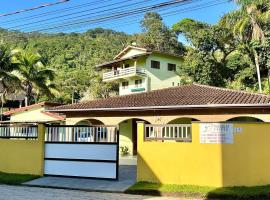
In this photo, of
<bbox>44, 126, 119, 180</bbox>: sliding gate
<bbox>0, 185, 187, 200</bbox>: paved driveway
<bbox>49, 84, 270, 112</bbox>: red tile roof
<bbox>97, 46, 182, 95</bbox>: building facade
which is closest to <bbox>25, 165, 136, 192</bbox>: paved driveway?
<bbox>44, 126, 119, 180</bbox>: sliding gate

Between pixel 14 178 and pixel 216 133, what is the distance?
703 cm

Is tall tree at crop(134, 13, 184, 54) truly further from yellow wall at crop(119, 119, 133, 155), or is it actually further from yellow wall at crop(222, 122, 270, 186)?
yellow wall at crop(222, 122, 270, 186)

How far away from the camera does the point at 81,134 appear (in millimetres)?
13406

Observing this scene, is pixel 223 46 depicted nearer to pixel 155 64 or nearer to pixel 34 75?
pixel 155 64

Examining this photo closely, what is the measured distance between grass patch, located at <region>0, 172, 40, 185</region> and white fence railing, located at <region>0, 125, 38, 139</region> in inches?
55.3

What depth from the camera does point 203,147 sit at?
11336mm

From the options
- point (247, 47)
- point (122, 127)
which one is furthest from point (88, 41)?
point (122, 127)

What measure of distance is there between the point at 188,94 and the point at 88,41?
7079 centimetres

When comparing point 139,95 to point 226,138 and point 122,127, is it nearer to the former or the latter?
point 122,127

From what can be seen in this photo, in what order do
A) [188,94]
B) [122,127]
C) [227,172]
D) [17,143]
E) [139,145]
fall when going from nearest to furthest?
[227,172], [139,145], [17,143], [188,94], [122,127]

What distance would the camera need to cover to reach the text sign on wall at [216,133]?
11117 mm

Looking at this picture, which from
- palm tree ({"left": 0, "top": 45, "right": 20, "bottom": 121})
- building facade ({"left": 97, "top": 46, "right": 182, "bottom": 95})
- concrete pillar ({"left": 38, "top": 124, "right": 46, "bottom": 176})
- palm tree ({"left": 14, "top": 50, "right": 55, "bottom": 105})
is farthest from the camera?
building facade ({"left": 97, "top": 46, "right": 182, "bottom": 95})

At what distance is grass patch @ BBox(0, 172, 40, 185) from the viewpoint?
12.8 m

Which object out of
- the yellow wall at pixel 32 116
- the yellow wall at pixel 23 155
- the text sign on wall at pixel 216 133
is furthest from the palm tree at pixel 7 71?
the text sign on wall at pixel 216 133
